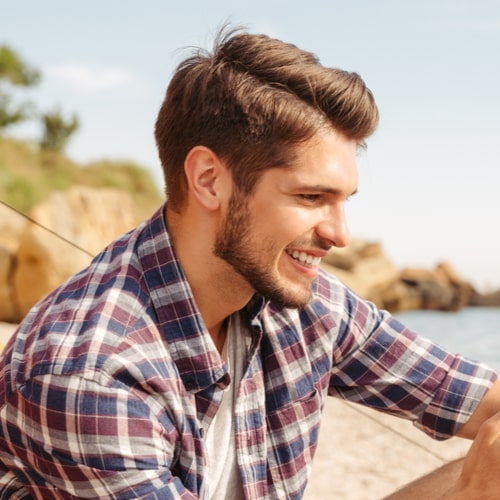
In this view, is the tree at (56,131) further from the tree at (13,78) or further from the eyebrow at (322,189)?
the eyebrow at (322,189)

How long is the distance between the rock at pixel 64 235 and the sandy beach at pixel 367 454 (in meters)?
3.08

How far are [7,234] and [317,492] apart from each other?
601cm

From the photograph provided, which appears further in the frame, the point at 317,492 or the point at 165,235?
the point at 317,492

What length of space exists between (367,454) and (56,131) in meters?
19.7

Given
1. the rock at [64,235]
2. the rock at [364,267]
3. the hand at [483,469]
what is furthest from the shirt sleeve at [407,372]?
the rock at [364,267]

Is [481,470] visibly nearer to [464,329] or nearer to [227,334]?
[227,334]

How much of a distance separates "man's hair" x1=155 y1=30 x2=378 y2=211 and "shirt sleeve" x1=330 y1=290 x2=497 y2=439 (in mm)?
467

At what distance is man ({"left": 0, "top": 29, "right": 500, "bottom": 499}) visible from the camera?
1398 mm

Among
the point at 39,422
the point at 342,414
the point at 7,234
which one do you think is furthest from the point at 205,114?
the point at 7,234

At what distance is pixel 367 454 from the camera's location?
329 cm

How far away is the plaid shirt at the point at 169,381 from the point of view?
1383 mm

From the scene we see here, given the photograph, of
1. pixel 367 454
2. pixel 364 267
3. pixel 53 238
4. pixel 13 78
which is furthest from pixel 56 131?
pixel 367 454

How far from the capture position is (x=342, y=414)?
375 cm

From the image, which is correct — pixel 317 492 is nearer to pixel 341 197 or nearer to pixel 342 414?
pixel 342 414
